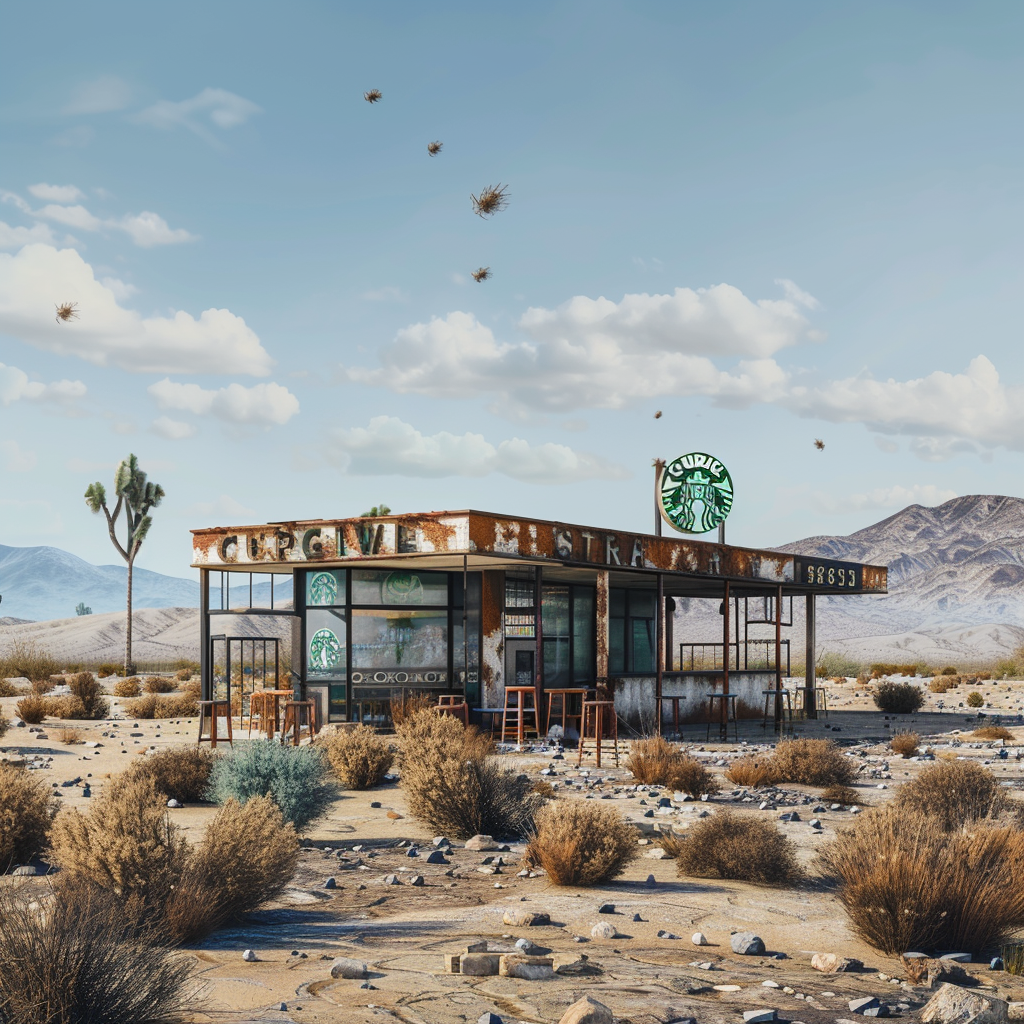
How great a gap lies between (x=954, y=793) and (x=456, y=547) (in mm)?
9300

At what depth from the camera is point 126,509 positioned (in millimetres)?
54906

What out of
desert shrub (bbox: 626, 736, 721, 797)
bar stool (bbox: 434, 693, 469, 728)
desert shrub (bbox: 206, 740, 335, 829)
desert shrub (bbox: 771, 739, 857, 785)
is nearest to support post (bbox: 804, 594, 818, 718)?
bar stool (bbox: 434, 693, 469, 728)

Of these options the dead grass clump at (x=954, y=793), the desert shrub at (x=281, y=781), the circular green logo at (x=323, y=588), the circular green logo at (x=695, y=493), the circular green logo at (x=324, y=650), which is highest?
the circular green logo at (x=695, y=493)

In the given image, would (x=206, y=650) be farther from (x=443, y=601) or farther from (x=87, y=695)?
(x=87, y=695)

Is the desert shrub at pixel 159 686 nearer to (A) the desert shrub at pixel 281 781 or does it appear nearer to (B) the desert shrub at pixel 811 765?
(B) the desert shrub at pixel 811 765

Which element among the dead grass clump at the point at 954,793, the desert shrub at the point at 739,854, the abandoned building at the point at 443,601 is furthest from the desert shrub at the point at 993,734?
the desert shrub at the point at 739,854

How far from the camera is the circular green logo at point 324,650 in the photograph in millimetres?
23547

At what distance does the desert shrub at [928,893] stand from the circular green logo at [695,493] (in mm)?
19073

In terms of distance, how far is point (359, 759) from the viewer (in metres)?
15.6

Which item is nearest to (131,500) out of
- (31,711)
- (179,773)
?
(31,711)

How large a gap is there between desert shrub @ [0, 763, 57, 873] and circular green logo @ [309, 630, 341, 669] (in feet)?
43.4

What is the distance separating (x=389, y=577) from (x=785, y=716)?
14652 mm

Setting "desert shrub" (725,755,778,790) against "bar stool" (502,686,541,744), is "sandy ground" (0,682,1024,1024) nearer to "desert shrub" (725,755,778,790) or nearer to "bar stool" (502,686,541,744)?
"desert shrub" (725,755,778,790)

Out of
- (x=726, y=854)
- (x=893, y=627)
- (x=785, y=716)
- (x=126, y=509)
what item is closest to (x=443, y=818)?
(x=726, y=854)
